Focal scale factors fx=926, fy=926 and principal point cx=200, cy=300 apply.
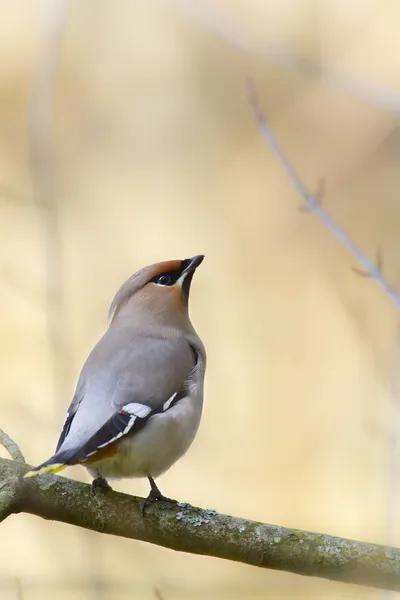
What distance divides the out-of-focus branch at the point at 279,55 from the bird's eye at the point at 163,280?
48.5 inches

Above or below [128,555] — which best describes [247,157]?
above

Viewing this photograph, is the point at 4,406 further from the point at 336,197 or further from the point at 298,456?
the point at 336,197

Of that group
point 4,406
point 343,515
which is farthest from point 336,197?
point 4,406

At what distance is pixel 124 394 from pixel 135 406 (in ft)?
0.22

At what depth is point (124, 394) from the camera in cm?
337

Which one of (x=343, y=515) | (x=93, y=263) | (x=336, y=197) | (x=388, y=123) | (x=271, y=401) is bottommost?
(x=343, y=515)

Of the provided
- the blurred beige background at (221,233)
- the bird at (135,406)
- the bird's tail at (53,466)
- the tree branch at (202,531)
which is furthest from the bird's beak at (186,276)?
the bird's tail at (53,466)

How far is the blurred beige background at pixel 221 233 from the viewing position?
18.1 feet

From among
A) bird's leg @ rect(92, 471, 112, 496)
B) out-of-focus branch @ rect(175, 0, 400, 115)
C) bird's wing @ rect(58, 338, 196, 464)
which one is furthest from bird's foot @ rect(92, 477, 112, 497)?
out-of-focus branch @ rect(175, 0, 400, 115)

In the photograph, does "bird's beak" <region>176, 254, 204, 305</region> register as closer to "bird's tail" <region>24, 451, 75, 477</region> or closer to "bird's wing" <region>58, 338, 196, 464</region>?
"bird's wing" <region>58, 338, 196, 464</region>

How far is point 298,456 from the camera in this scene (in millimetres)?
5961

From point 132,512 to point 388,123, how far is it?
4.35 meters

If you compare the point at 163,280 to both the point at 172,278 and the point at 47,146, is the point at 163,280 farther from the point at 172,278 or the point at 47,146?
the point at 47,146

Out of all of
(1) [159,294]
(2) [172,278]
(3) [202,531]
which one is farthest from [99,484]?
(2) [172,278]
